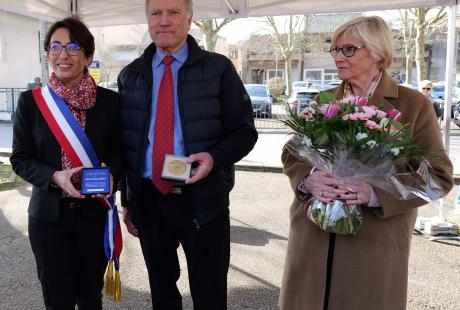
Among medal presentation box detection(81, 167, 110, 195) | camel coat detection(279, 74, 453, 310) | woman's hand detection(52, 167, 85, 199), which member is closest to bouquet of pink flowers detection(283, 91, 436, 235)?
camel coat detection(279, 74, 453, 310)

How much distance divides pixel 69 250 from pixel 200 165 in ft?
2.83

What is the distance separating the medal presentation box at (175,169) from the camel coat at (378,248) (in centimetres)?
53

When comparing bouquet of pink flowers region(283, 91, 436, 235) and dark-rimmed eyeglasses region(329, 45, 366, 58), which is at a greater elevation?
dark-rimmed eyeglasses region(329, 45, 366, 58)

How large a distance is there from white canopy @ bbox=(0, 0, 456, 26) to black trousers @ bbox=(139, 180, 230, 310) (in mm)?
3006

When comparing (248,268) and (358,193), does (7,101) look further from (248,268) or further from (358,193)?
(358,193)

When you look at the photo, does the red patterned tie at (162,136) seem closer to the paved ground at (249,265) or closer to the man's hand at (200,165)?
the man's hand at (200,165)

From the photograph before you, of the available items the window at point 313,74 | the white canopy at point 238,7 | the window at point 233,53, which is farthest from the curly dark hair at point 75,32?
the window at point 233,53

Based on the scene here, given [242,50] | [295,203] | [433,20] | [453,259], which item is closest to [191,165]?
[295,203]

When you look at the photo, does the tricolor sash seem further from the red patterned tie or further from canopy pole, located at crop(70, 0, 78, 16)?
canopy pole, located at crop(70, 0, 78, 16)

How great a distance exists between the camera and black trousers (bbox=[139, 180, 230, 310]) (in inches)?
92.5

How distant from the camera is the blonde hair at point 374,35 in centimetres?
197

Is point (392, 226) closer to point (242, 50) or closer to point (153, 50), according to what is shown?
point (153, 50)

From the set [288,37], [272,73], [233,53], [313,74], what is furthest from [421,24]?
[233,53]

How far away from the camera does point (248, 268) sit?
4.13 meters
